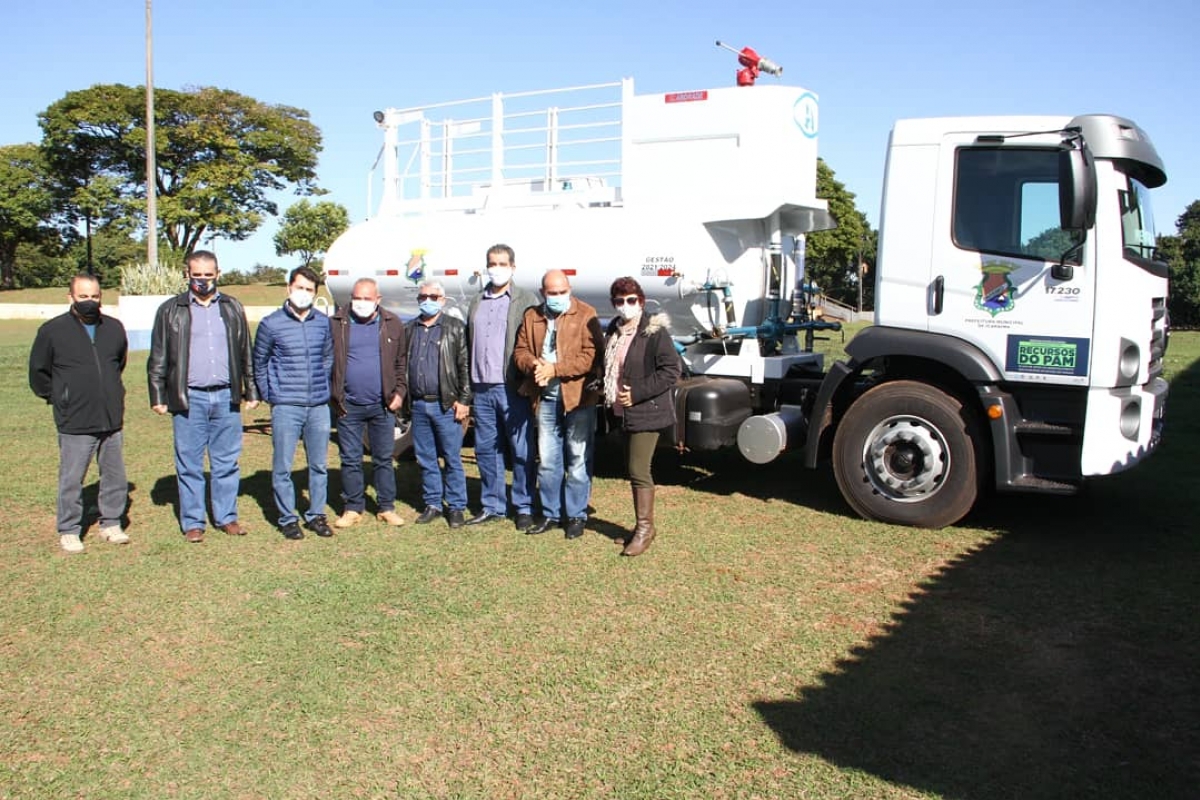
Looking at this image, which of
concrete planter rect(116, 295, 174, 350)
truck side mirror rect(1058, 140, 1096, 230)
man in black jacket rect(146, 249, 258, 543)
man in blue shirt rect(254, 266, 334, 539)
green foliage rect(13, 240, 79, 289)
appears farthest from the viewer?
green foliage rect(13, 240, 79, 289)

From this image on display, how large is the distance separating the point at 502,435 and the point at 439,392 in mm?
592

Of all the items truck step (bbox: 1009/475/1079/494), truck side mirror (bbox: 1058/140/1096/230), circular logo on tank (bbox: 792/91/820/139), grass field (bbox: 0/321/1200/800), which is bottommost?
grass field (bbox: 0/321/1200/800)

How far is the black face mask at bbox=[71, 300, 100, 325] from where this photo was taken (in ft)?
21.8

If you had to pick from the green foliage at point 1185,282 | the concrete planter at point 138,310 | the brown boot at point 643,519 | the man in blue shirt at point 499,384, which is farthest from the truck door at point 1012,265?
the green foliage at point 1185,282

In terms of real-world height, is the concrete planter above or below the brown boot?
above

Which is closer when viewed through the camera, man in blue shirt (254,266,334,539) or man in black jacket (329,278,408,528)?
man in blue shirt (254,266,334,539)

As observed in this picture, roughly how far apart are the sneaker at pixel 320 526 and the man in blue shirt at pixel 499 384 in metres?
1.03

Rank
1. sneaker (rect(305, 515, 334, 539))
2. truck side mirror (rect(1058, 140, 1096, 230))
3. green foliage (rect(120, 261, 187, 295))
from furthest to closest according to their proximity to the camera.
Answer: green foliage (rect(120, 261, 187, 295))
sneaker (rect(305, 515, 334, 539))
truck side mirror (rect(1058, 140, 1096, 230))

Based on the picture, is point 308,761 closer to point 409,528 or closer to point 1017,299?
point 409,528

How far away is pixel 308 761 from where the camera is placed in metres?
3.83

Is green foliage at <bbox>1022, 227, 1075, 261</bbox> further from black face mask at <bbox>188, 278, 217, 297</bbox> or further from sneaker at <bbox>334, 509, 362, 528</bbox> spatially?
black face mask at <bbox>188, 278, 217, 297</bbox>

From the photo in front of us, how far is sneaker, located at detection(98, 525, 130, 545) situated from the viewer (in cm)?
689

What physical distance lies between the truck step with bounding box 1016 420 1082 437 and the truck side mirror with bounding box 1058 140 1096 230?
4.45ft

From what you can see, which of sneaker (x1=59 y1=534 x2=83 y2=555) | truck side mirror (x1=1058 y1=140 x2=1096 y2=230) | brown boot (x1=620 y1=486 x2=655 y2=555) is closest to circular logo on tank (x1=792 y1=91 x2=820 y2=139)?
truck side mirror (x1=1058 y1=140 x2=1096 y2=230)
